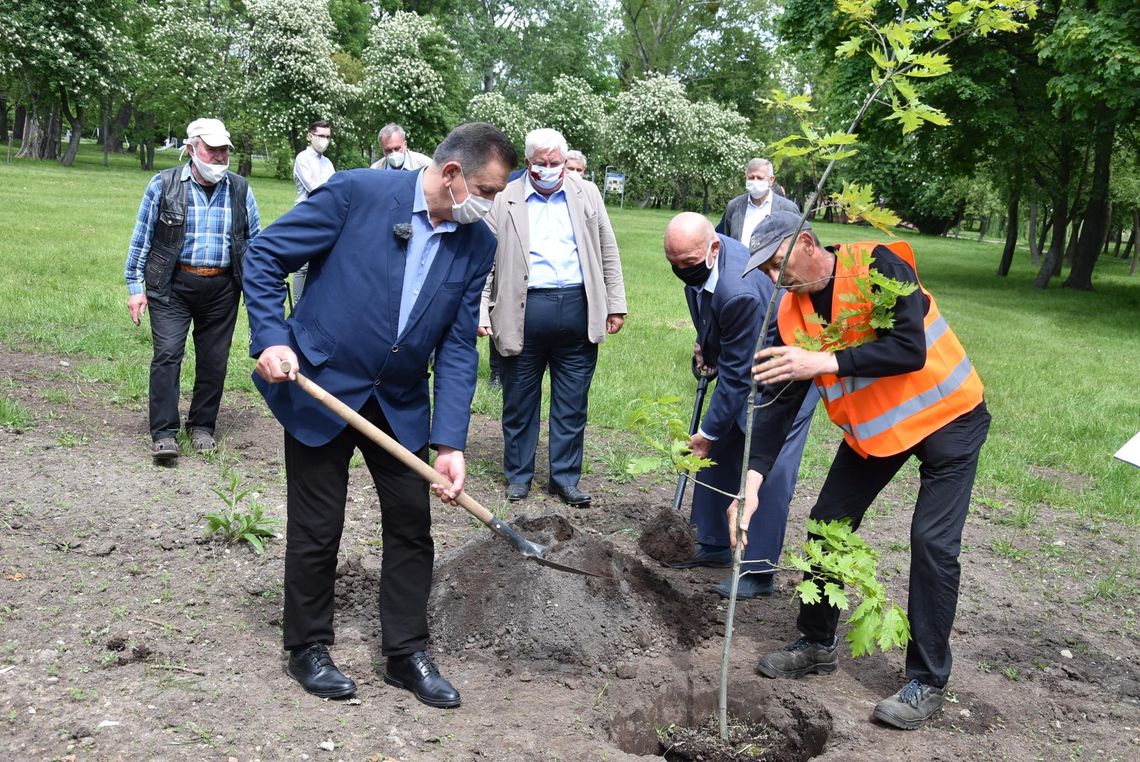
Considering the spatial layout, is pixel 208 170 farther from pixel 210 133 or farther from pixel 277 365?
pixel 277 365

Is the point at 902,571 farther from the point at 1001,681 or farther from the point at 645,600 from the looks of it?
the point at 645,600

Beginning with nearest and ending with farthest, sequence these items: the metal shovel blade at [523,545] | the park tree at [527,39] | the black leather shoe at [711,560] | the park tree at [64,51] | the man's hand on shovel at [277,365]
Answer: the man's hand on shovel at [277,365], the metal shovel blade at [523,545], the black leather shoe at [711,560], the park tree at [64,51], the park tree at [527,39]

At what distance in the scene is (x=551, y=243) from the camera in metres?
6.17

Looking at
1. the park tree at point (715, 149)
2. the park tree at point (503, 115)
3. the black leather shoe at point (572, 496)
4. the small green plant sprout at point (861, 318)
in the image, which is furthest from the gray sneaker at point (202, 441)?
the park tree at point (715, 149)

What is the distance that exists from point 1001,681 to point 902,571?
1.29 m

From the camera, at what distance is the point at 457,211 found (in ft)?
11.6

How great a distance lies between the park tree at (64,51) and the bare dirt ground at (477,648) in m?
35.1

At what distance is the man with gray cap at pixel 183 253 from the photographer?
617cm

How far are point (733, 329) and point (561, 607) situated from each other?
1616 millimetres

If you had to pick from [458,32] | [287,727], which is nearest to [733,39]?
Result: [458,32]

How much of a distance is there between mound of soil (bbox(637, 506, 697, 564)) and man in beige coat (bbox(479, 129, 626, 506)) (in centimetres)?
66

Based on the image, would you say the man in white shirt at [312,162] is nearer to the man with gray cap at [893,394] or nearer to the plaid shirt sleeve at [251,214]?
the plaid shirt sleeve at [251,214]

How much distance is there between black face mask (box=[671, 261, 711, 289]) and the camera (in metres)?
4.86

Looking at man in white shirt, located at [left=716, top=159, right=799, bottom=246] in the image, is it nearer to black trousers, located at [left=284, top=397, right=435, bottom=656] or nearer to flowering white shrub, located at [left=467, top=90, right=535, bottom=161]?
black trousers, located at [left=284, top=397, right=435, bottom=656]
